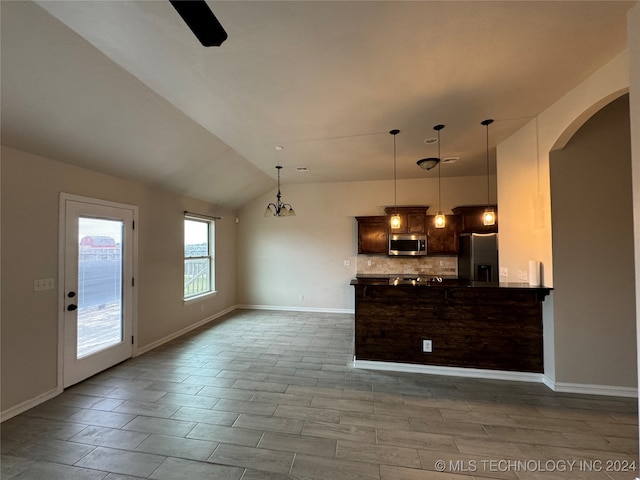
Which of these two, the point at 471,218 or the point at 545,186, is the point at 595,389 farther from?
the point at 471,218

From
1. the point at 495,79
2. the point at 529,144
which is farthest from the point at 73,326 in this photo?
the point at 529,144

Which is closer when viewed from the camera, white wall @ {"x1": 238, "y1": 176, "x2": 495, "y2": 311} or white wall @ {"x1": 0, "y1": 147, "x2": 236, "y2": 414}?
white wall @ {"x1": 0, "y1": 147, "x2": 236, "y2": 414}

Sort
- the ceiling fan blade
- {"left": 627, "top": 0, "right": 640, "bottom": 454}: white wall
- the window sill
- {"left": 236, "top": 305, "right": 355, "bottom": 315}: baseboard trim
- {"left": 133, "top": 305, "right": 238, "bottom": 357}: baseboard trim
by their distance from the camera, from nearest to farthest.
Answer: the ceiling fan blade
{"left": 627, "top": 0, "right": 640, "bottom": 454}: white wall
{"left": 133, "top": 305, "right": 238, "bottom": 357}: baseboard trim
the window sill
{"left": 236, "top": 305, "right": 355, "bottom": 315}: baseboard trim

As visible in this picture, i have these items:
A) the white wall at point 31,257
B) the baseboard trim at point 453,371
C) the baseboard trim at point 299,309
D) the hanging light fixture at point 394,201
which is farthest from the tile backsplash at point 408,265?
the white wall at point 31,257

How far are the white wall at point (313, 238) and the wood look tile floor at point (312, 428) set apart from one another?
2.90 m

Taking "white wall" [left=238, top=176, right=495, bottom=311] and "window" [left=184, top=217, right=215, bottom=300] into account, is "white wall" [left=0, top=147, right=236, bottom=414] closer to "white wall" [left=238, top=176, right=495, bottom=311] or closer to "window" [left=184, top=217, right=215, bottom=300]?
"window" [left=184, top=217, right=215, bottom=300]

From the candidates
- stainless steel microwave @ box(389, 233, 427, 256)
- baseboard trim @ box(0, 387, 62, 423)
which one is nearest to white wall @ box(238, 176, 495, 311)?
stainless steel microwave @ box(389, 233, 427, 256)

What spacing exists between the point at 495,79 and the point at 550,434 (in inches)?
119

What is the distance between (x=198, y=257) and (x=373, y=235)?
3.75 meters

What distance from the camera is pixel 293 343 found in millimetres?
4234

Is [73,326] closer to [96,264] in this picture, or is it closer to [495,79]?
[96,264]

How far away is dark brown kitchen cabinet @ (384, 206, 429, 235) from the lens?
5559mm

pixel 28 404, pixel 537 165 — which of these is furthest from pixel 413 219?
pixel 28 404

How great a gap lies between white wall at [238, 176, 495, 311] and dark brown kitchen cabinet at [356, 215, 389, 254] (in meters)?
0.31
